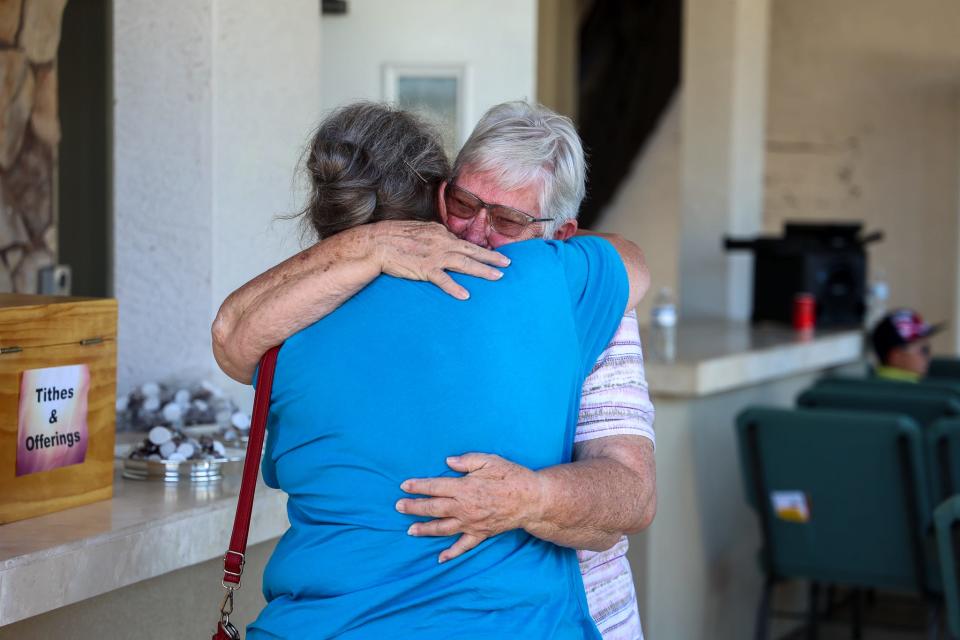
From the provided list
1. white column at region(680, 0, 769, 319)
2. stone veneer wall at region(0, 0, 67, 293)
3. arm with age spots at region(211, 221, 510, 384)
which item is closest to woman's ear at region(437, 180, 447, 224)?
arm with age spots at region(211, 221, 510, 384)

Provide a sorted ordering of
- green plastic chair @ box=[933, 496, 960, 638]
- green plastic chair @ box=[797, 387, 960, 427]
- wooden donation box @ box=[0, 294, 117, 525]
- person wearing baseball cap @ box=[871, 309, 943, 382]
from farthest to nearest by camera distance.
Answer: person wearing baseball cap @ box=[871, 309, 943, 382]
green plastic chair @ box=[797, 387, 960, 427]
green plastic chair @ box=[933, 496, 960, 638]
wooden donation box @ box=[0, 294, 117, 525]

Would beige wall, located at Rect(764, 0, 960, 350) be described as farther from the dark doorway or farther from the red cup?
the dark doorway

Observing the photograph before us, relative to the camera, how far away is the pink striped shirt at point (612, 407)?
62.7 inches

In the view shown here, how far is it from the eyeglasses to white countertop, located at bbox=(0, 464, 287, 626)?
28.1 inches

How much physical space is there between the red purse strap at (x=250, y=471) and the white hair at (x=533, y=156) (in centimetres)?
35

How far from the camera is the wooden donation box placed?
183 cm

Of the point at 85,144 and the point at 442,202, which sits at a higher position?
the point at 85,144

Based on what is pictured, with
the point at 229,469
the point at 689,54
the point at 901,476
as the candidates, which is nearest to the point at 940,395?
the point at 901,476

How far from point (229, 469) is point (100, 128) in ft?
11.8

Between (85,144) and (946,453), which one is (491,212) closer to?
(946,453)

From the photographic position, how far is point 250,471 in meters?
1.57

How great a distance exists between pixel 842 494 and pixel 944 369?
7.26 feet

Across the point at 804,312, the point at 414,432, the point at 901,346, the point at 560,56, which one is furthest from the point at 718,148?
the point at 414,432

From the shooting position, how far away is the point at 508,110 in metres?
1.64
